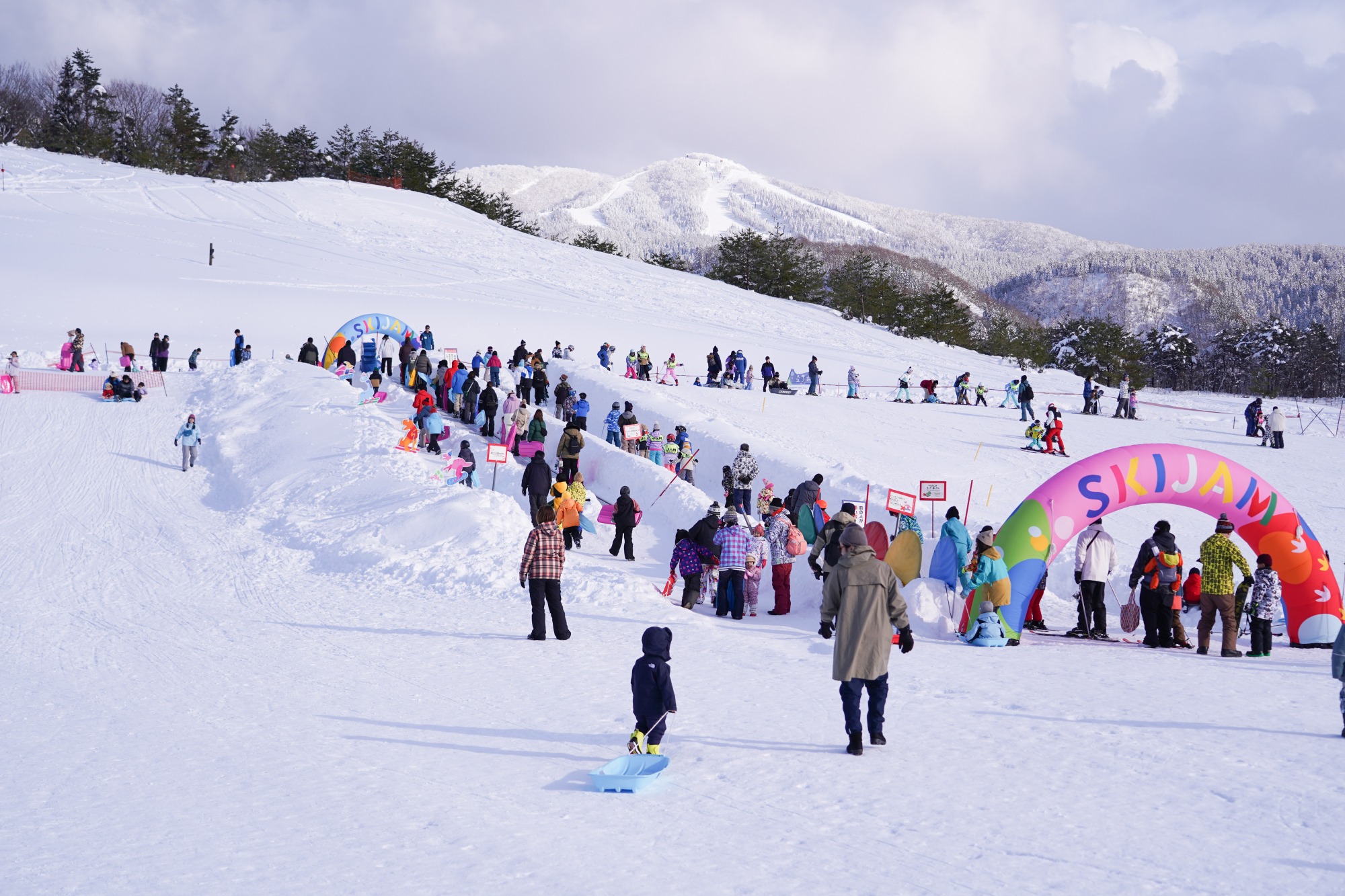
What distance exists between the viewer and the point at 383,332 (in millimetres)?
27531

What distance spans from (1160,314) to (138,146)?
13957 centimetres

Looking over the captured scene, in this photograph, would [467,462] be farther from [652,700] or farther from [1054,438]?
[1054,438]

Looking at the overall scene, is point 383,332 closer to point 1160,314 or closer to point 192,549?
point 192,549

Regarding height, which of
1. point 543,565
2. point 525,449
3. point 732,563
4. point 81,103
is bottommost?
point 732,563

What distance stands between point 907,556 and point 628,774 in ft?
23.8

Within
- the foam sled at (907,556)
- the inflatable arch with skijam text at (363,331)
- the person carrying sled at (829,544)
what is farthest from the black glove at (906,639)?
the inflatable arch with skijam text at (363,331)

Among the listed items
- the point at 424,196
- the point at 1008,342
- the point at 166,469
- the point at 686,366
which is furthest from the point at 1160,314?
the point at 166,469

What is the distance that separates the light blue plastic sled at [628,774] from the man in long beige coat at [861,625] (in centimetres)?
124

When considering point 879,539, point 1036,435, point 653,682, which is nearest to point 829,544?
point 879,539

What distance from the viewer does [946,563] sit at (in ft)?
38.0

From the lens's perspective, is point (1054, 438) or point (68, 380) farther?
point (68, 380)

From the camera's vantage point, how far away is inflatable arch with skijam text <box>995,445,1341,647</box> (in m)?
11.0

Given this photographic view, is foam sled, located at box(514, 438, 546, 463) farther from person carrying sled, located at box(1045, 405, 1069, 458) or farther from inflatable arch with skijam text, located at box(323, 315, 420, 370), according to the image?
person carrying sled, located at box(1045, 405, 1069, 458)

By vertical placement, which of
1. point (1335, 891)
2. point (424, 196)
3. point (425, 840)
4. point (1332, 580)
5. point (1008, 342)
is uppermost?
point (424, 196)
